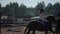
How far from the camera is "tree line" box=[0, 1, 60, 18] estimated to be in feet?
5.81

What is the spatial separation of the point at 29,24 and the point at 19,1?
1.14 feet

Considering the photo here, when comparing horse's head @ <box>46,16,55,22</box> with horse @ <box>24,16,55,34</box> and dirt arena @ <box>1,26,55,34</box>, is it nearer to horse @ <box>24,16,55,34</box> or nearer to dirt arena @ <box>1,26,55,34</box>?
horse @ <box>24,16,55,34</box>

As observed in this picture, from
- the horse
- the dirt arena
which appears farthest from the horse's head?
the dirt arena

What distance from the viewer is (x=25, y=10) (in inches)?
70.5

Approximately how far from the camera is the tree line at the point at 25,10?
1.77 meters

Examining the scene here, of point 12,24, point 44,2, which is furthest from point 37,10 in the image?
point 12,24

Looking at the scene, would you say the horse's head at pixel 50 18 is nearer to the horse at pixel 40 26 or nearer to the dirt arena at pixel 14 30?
the horse at pixel 40 26

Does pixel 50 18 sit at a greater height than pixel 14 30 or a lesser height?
greater

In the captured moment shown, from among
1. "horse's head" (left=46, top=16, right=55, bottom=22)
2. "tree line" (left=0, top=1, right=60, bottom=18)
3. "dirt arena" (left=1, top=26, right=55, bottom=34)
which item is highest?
"tree line" (left=0, top=1, right=60, bottom=18)

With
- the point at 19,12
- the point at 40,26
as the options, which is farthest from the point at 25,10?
the point at 40,26

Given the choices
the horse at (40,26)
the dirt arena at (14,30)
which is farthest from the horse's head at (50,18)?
the dirt arena at (14,30)

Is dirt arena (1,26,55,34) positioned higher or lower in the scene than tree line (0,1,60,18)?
lower

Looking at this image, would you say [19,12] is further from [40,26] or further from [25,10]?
[40,26]

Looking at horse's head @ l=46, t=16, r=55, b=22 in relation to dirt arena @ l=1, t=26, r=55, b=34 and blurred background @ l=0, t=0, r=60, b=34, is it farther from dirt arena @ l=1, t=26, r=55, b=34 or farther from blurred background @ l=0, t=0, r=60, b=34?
dirt arena @ l=1, t=26, r=55, b=34
